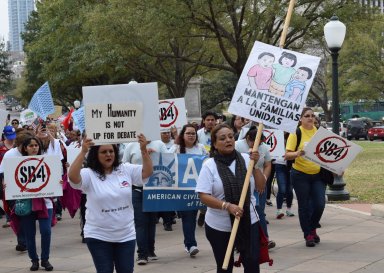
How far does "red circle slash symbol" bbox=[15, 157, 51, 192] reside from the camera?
8984 millimetres

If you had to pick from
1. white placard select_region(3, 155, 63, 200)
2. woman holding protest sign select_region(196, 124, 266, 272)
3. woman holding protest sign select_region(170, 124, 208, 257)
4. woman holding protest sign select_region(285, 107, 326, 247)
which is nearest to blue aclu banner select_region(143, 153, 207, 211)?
woman holding protest sign select_region(170, 124, 208, 257)

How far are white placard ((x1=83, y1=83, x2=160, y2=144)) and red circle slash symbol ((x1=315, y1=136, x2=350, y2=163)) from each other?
3458 millimetres

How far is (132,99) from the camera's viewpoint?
6324mm

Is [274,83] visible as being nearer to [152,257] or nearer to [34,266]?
[152,257]

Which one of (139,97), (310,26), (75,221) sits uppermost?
(310,26)

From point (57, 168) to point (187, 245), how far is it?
6.22 ft

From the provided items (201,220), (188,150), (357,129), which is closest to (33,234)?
(188,150)

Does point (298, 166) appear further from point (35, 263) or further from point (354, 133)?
point (354, 133)

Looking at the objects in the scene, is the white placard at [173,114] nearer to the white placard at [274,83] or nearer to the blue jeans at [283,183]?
the blue jeans at [283,183]

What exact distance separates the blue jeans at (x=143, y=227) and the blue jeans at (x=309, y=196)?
192 cm

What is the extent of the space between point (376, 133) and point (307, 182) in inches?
1608

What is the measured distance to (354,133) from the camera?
5106 cm

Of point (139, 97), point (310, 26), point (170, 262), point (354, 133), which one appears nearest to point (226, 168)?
point (139, 97)

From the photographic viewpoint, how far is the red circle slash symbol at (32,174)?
898cm
